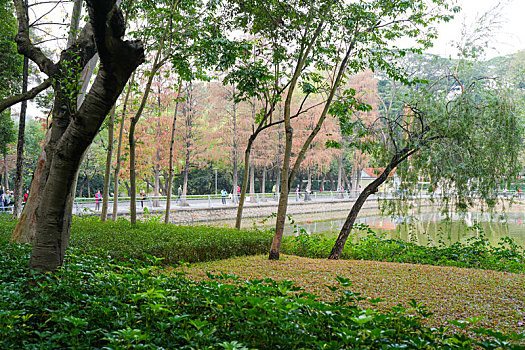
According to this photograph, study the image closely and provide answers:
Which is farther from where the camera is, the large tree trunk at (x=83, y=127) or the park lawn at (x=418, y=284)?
the park lawn at (x=418, y=284)

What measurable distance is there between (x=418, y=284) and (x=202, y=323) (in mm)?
4005

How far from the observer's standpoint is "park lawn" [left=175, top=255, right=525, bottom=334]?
3.91 metres

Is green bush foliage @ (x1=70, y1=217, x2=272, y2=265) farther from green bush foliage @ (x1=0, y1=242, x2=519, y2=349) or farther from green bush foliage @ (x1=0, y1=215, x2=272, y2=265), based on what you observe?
green bush foliage @ (x1=0, y1=242, x2=519, y2=349)

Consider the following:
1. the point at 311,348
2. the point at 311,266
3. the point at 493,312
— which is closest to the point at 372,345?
the point at 311,348

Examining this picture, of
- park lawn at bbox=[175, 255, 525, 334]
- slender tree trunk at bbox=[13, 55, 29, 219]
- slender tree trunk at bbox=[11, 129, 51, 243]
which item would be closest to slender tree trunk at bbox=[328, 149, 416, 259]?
park lawn at bbox=[175, 255, 525, 334]

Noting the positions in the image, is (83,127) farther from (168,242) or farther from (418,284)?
(418,284)

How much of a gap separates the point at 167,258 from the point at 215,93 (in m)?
17.6

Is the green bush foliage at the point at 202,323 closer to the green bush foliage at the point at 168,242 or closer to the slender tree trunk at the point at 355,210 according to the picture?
the green bush foliage at the point at 168,242

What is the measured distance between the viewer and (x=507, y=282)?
5.27m

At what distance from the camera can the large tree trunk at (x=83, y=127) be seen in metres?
2.61

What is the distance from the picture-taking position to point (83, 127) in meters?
2.98

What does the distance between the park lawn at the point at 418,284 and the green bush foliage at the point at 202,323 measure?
89cm

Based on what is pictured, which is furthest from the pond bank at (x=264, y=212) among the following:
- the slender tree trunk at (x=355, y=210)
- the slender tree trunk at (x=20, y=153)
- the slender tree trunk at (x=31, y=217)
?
the slender tree trunk at (x=31, y=217)

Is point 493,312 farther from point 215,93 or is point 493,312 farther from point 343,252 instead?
point 215,93
